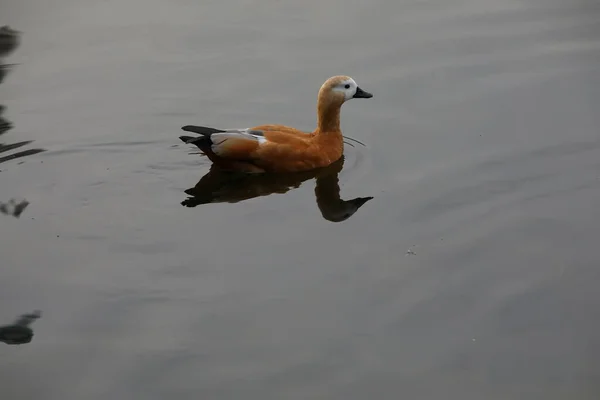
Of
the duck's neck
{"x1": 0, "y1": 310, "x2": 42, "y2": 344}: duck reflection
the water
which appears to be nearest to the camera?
the water

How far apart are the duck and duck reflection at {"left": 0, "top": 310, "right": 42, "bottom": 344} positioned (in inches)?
99.6

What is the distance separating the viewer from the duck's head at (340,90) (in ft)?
28.9

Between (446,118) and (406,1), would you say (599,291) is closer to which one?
(446,118)

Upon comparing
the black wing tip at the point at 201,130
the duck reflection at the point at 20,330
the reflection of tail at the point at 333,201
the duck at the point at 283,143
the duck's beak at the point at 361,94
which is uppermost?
the duck's beak at the point at 361,94

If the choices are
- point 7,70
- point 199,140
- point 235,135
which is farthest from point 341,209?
point 7,70

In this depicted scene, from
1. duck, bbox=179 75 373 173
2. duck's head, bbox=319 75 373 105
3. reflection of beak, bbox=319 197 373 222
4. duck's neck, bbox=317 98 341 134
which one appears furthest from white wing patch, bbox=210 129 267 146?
reflection of beak, bbox=319 197 373 222

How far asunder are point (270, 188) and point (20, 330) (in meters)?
2.80

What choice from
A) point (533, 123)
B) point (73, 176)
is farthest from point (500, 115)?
point (73, 176)

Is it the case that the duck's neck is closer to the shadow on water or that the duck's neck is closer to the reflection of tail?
the reflection of tail

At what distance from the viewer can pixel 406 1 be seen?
1129cm

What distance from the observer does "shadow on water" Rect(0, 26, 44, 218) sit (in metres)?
7.78

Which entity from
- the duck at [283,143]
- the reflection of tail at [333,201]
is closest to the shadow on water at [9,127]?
the duck at [283,143]

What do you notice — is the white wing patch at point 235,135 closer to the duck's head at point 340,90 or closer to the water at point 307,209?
the water at point 307,209

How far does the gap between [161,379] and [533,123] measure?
454 cm
